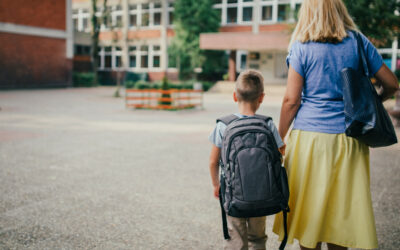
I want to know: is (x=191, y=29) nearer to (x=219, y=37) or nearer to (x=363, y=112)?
(x=219, y=37)

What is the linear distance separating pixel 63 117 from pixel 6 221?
924cm

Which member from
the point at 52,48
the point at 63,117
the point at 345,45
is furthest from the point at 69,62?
the point at 345,45

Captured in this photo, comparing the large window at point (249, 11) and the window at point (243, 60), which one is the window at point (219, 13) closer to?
the large window at point (249, 11)

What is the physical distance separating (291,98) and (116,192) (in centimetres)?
297

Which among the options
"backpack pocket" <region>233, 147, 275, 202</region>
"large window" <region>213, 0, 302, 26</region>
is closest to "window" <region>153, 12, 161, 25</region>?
"large window" <region>213, 0, 302, 26</region>

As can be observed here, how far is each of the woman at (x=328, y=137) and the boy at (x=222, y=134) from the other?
0.19 metres

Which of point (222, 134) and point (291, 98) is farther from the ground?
point (291, 98)

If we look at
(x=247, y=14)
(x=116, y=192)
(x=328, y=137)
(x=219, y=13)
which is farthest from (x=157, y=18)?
(x=328, y=137)

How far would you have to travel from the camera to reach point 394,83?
7.65 feet

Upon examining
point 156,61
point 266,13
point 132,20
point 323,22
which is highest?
point 132,20

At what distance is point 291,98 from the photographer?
7.66 ft

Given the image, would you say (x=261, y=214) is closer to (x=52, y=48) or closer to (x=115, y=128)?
(x=115, y=128)

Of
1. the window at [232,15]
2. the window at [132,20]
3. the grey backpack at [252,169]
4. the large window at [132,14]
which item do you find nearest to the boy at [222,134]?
the grey backpack at [252,169]

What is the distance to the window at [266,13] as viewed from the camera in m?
36.2
